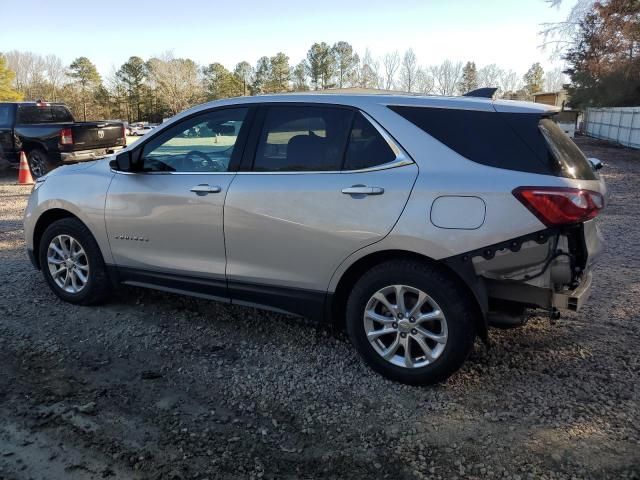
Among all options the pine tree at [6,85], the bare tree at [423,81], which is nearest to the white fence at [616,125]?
the bare tree at [423,81]

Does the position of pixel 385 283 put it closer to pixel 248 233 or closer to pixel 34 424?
pixel 248 233

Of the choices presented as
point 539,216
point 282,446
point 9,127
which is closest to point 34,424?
point 282,446

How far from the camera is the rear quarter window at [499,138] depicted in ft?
10.2

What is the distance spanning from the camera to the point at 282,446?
9.32 feet

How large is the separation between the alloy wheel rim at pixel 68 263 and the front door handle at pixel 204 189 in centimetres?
135

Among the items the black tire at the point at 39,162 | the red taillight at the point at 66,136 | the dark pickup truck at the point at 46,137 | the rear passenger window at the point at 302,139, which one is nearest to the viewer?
the rear passenger window at the point at 302,139

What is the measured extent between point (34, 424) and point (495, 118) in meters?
3.15

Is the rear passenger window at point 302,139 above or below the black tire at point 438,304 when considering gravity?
above

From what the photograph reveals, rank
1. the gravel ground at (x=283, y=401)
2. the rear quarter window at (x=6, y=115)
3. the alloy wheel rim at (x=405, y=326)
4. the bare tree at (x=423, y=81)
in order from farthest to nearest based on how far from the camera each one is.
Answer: the bare tree at (x=423, y=81), the rear quarter window at (x=6, y=115), the alloy wheel rim at (x=405, y=326), the gravel ground at (x=283, y=401)

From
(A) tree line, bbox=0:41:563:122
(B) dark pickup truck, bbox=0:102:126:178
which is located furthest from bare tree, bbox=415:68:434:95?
(B) dark pickup truck, bbox=0:102:126:178

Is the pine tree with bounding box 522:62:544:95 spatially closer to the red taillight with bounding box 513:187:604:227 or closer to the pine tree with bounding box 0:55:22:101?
the pine tree with bounding box 0:55:22:101

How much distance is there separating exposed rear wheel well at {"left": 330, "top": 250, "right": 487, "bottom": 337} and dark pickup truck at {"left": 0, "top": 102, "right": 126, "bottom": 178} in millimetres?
9585

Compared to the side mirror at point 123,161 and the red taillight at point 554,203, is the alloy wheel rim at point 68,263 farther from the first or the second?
the red taillight at point 554,203

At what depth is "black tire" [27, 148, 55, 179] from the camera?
41.1ft
